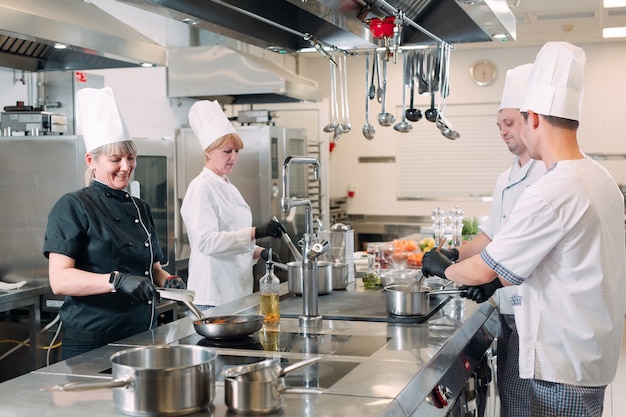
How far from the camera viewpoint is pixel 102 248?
9.18ft

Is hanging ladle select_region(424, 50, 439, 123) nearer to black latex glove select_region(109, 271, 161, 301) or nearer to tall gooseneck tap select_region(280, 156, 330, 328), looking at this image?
tall gooseneck tap select_region(280, 156, 330, 328)

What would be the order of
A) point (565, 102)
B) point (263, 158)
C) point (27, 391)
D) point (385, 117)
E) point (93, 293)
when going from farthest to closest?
point (263, 158)
point (385, 117)
point (93, 293)
point (565, 102)
point (27, 391)

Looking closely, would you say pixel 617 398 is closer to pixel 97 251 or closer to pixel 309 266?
pixel 309 266

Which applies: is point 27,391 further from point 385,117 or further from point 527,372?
point 385,117

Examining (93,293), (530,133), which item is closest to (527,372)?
(530,133)

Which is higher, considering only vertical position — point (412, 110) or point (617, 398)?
point (412, 110)

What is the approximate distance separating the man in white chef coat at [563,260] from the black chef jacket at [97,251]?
51.4 inches

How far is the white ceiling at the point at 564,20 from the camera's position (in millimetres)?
6672

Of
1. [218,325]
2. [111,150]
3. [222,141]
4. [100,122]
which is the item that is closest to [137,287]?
[218,325]

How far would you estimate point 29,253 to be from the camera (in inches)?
167

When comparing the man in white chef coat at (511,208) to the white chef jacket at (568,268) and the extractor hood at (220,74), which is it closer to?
the white chef jacket at (568,268)

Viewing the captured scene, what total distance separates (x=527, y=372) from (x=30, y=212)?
2.97 m

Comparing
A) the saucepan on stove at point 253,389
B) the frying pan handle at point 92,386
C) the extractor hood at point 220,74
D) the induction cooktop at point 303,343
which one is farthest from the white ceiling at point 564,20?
the frying pan handle at point 92,386

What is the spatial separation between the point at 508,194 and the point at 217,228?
1.44 meters
